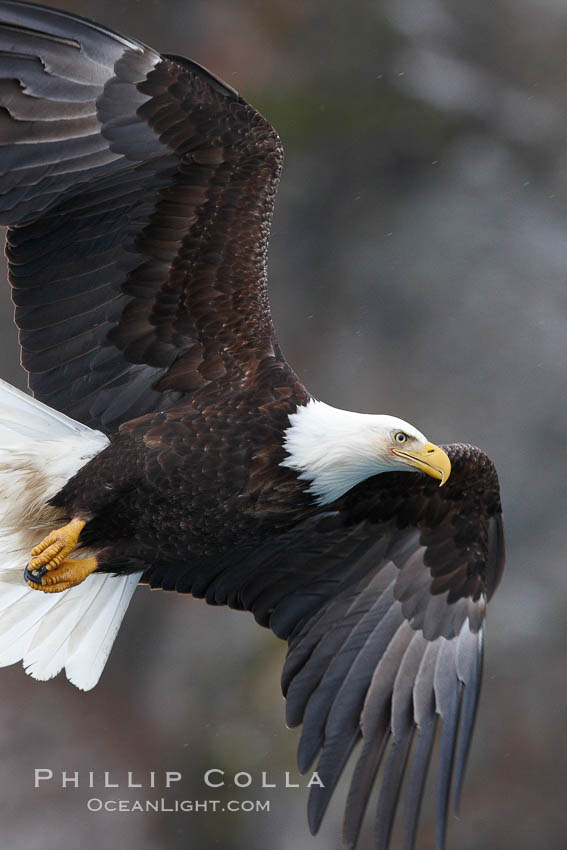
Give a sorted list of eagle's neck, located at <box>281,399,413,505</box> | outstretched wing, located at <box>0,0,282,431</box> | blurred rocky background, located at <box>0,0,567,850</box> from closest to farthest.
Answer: outstretched wing, located at <box>0,0,282,431</box> < eagle's neck, located at <box>281,399,413,505</box> < blurred rocky background, located at <box>0,0,567,850</box>

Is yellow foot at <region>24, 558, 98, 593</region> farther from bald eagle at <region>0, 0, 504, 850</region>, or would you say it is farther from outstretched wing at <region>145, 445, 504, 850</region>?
outstretched wing at <region>145, 445, 504, 850</region>

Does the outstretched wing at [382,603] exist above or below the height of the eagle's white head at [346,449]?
below

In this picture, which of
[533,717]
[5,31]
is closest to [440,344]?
[533,717]

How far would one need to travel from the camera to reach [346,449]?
12.1 feet

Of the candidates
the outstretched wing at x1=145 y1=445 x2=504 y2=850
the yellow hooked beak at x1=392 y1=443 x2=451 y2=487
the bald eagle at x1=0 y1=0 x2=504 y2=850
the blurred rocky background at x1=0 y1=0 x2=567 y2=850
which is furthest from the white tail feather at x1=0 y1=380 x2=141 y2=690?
the blurred rocky background at x1=0 y1=0 x2=567 y2=850

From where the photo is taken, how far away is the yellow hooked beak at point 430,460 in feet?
12.1

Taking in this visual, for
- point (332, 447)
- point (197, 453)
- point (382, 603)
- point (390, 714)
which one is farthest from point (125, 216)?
point (390, 714)

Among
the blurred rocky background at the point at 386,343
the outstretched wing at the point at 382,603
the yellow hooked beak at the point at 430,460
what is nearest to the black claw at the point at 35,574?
the outstretched wing at the point at 382,603

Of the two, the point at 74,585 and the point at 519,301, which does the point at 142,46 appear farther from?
the point at 519,301

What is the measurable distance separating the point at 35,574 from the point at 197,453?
2.36 feet

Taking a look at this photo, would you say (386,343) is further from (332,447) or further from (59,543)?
(59,543)

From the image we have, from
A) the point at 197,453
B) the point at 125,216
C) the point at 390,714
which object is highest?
the point at 125,216

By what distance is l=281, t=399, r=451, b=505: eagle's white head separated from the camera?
3662 mm

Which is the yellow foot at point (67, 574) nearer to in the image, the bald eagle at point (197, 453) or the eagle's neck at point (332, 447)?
the bald eagle at point (197, 453)
